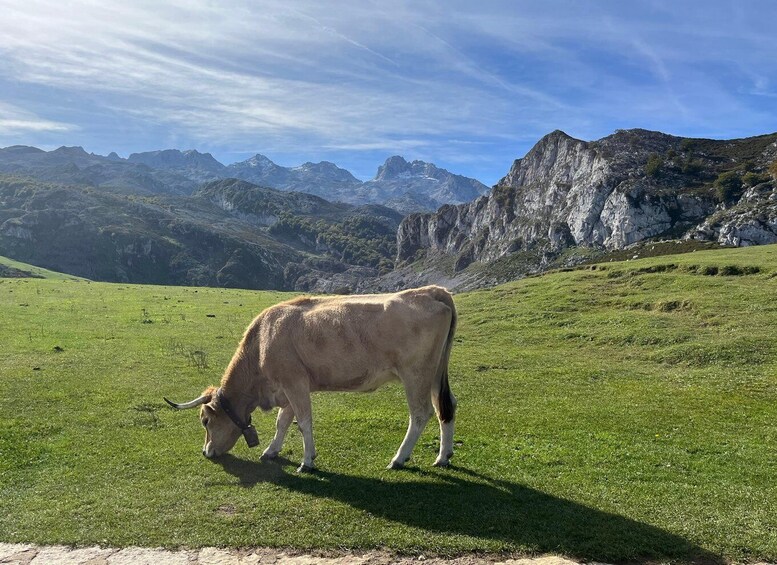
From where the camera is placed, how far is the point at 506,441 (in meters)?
15.0

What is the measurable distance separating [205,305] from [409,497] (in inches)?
1833

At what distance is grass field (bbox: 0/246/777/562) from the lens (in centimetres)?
958

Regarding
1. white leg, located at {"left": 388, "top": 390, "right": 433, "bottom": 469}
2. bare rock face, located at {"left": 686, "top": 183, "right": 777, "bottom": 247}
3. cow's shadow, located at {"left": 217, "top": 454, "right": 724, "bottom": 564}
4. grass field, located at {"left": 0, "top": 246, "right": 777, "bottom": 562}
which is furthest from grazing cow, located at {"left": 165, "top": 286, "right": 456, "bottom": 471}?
bare rock face, located at {"left": 686, "top": 183, "right": 777, "bottom": 247}

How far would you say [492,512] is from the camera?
1023 centimetres

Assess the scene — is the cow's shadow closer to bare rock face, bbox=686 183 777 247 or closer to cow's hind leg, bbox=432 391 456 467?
cow's hind leg, bbox=432 391 456 467

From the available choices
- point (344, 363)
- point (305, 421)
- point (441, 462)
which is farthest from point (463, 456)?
point (305, 421)

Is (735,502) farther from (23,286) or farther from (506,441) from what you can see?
(23,286)

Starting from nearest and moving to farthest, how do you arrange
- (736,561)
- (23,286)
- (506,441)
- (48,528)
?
1. (736,561)
2. (48,528)
3. (506,441)
4. (23,286)

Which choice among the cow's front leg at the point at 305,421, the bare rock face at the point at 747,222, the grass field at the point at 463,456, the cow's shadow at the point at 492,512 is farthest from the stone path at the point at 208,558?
the bare rock face at the point at 747,222

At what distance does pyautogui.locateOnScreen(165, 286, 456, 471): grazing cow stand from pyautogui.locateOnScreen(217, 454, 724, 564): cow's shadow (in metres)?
0.81

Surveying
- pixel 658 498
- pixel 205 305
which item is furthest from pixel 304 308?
pixel 205 305

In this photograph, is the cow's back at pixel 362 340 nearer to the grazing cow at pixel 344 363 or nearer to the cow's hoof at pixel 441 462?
the grazing cow at pixel 344 363

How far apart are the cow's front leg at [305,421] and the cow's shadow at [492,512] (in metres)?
0.31

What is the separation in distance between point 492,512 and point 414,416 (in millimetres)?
2901
